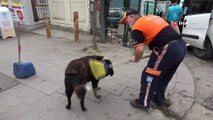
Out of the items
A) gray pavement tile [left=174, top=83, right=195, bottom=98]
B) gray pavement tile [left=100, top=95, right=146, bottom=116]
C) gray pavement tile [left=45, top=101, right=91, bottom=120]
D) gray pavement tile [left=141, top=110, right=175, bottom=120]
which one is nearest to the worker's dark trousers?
gray pavement tile [left=141, top=110, right=175, bottom=120]

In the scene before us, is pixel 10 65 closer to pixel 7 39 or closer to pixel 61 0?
pixel 7 39

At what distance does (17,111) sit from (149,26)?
247cm

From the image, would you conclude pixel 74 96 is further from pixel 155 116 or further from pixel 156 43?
pixel 156 43

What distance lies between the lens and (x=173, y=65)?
2836mm

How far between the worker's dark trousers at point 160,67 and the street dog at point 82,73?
0.68 m

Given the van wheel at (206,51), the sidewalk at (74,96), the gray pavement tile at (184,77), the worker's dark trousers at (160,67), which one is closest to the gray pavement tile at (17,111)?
the sidewalk at (74,96)

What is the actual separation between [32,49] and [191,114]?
5.07m

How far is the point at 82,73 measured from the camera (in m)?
2.82

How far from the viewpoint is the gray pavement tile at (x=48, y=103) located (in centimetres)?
319

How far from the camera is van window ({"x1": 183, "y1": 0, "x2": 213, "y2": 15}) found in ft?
16.8

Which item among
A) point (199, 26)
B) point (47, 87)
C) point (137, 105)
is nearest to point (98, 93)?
point (137, 105)

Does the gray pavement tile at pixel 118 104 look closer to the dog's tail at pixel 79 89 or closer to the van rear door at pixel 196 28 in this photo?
the dog's tail at pixel 79 89

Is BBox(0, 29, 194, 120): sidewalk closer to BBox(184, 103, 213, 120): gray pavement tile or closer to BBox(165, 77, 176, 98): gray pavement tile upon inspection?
BBox(165, 77, 176, 98): gray pavement tile

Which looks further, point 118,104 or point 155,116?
point 118,104
